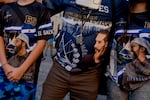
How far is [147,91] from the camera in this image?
2.98 m

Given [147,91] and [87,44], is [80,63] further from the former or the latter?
[147,91]

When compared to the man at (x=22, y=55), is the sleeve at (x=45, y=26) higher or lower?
higher

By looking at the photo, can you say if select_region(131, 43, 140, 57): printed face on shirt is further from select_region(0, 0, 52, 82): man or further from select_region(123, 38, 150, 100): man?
select_region(0, 0, 52, 82): man

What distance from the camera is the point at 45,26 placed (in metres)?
3.28

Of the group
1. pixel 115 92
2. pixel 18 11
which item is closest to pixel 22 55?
pixel 18 11

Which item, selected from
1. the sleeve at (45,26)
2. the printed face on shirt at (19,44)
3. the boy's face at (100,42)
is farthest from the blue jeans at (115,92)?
the printed face on shirt at (19,44)

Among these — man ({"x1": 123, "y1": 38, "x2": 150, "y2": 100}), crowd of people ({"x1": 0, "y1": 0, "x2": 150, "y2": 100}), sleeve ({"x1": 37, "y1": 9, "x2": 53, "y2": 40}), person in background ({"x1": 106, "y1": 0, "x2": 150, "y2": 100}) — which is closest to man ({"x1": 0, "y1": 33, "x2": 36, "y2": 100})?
crowd of people ({"x1": 0, "y1": 0, "x2": 150, "y2": 100})

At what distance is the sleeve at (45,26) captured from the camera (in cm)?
326

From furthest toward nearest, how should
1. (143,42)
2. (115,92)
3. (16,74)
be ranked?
1. (16,74)
2. (115,92)
3. (143,42)

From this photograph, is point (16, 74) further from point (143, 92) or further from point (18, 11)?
point (143, 92)

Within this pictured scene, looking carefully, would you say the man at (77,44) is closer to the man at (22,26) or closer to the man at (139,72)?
the man at (22,26)

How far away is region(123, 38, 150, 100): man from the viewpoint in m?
2.95

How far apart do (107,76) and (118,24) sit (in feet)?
1.38

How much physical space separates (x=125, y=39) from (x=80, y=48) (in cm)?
36
